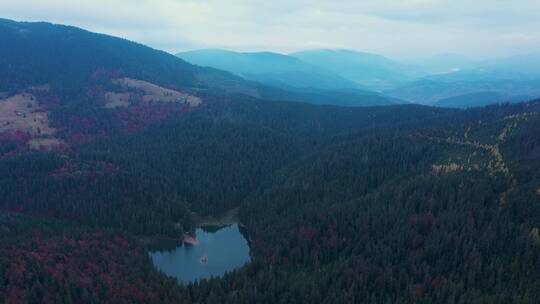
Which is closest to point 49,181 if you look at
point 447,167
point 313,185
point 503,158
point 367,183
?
point 313,185

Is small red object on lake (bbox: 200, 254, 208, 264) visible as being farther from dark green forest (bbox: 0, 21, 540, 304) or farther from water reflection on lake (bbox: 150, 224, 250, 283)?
dark green forest (bbox: 0, 21, 540, 304)

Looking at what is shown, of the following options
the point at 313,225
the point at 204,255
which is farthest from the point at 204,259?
the point at 313,225

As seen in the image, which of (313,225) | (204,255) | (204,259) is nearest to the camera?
(313,225)

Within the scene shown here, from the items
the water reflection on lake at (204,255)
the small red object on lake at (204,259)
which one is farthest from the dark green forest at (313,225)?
the small red object on lake at (204,259)

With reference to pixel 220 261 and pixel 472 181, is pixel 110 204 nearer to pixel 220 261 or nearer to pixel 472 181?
pixel 220 261

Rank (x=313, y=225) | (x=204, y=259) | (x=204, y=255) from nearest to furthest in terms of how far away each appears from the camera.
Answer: (x=313, y=225)
(x=204, y=259)
(x=204, y=255)

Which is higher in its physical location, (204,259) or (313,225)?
(313,225)

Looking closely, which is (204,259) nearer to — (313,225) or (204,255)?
(204,255)

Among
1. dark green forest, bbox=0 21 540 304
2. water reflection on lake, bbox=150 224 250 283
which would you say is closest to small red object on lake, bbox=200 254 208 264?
water reflection on lake, bbox=150 224 250 283

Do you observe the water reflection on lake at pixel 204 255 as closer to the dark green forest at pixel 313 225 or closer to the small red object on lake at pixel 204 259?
the small red object on lake at pixel 204 259

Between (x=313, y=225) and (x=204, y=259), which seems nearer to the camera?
(x=313, y=225)
